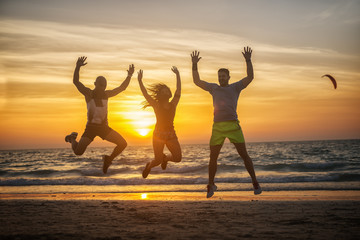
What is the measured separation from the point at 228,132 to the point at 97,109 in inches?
115

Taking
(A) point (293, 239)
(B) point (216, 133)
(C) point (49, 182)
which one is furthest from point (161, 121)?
(C) point (49, 182)

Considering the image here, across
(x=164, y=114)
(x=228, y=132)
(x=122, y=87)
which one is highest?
(x=122, y=87)

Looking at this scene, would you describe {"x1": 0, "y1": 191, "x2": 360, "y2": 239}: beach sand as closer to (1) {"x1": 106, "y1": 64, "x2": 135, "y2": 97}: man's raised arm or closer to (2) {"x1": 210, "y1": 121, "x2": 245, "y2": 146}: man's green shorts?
(2) {"x1": 210, "y1": 121, "x2": 245, "y2": 146}: man's green shorts

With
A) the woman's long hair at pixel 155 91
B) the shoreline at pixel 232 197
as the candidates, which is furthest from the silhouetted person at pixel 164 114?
the shoreline at pixel 232 197

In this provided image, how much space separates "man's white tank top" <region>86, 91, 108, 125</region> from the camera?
8.41 m

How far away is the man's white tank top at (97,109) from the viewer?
841 centimetres

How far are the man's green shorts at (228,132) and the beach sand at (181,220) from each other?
1.62m

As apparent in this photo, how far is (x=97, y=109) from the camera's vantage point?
27.8 feet

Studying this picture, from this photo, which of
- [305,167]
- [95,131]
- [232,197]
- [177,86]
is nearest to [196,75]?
[177,86]

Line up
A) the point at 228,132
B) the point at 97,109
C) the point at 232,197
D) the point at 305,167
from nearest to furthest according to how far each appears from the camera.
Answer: the point at 228,132
the point at 97,109
the point at 232,197
the point at 305,167

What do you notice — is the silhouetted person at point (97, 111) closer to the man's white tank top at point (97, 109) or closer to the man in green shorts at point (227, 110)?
the man's white tank top at point (97, 109)

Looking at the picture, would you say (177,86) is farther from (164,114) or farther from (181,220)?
(181,220)

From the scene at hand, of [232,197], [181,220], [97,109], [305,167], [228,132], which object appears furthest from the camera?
[305,167]

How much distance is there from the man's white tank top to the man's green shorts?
8.25ft
